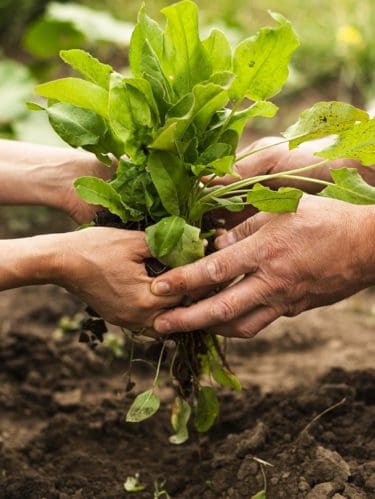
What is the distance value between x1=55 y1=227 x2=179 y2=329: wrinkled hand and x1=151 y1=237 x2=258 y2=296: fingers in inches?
2.1

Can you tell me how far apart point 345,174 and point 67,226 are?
2.47 meters

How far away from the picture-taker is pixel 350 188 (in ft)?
6.36

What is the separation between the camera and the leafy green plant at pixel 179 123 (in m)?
1.85

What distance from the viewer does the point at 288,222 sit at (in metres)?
1.98

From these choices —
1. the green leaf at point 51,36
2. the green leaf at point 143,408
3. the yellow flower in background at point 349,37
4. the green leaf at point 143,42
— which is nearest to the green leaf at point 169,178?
the green leaf at point 143,42

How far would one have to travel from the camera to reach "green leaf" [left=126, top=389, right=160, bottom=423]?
2031 millimetres

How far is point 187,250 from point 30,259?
1.27ft

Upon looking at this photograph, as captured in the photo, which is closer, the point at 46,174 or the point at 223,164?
the point at 223,164

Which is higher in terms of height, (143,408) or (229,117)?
(229,117)

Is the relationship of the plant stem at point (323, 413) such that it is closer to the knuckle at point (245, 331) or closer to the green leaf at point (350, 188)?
the knuckle at point (245, 331)

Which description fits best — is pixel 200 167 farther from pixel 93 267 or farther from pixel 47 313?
pixel 47 313

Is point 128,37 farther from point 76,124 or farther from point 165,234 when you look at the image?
point 165,234

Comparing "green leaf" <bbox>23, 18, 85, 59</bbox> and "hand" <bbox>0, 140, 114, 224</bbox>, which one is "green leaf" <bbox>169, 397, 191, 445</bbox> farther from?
→ "green leaf" <bbox>23, 18, 85, 59</bbox>

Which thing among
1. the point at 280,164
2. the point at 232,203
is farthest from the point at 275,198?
the point at 280,164
